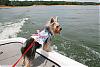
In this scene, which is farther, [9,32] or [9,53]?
[9,32]

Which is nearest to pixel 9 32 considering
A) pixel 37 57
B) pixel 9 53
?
pixel 9 53

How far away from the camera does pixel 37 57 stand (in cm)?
382

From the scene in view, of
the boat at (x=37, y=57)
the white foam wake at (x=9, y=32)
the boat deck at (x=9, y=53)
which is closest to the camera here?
the boat at (x=37, y=57)

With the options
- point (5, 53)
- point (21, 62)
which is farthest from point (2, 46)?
point (21, 62)

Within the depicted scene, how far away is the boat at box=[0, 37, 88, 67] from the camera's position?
322cm

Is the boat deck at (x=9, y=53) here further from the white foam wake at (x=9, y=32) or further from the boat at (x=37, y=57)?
the white foam wake at (x=9, y=32)

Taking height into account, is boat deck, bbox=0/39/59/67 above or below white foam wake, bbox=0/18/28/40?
above

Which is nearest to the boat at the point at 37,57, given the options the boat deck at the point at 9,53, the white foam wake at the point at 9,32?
the boat deck at the point at 9,53

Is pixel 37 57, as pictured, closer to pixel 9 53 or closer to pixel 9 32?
pixel 9 53

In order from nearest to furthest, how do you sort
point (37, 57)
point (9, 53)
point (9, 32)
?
point (37, 57) → point (9, 53) → point (9, 32)

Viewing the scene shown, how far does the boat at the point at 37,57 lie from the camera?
10.6 ft

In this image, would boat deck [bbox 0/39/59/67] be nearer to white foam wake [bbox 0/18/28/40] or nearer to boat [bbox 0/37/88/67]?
boat [bbox 0/37/88/67]

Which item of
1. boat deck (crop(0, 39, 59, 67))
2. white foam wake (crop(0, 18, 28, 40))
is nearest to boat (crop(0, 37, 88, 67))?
boat deck (crop(0, 39, 59, 67))

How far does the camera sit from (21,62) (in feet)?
12.7
